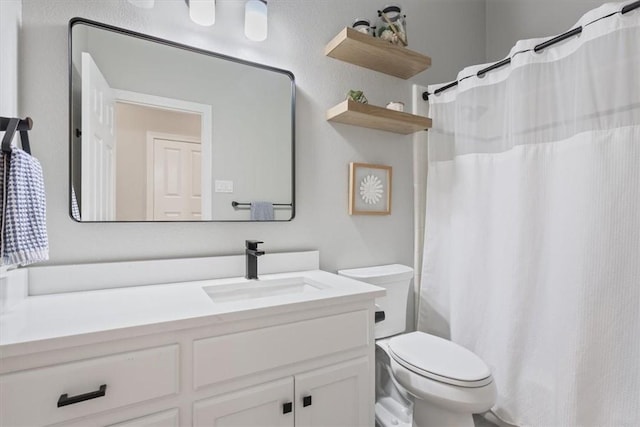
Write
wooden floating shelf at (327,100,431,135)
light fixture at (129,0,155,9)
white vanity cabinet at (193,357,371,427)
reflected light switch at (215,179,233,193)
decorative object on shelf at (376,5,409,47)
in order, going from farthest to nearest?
decorative object on shelf at (376,5,409,47)
wooden floating shelf at (327,100,431,135)
reflected light switch at (215,179,233,193)
light fixture at (129,0,155,9)
white vanity cabinet at (193,357,371,427)

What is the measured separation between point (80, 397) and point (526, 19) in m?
2.94

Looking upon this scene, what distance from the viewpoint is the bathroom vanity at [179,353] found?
734mm

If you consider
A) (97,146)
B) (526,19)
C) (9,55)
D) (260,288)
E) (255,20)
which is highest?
(526,19)

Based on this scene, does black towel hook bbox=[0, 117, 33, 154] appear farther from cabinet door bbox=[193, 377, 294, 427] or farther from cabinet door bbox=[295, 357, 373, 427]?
cabinet door bbox=[295, 357, 373, 427]

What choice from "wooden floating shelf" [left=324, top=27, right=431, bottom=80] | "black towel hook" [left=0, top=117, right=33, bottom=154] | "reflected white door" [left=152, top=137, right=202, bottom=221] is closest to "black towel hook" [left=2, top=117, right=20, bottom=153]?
"black towel hook" [left=0, top=117, right=33, bottom=154]

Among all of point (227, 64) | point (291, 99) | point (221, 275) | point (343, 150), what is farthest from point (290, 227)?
point (227, 64)

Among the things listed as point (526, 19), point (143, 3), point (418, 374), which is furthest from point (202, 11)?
point (526, 19)

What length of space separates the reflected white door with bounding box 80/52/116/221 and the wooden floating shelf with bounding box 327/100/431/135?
99 centimetres

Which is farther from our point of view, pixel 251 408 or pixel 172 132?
pixel 172 132

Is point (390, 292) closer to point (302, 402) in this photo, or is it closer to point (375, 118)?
point (302, 402)

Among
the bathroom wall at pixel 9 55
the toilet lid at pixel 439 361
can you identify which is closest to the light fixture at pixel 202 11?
the bathroom wall at pixel 9 55

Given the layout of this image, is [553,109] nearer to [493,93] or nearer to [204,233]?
[493,93]

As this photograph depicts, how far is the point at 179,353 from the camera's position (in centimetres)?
86

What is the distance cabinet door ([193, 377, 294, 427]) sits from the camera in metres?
0.89
